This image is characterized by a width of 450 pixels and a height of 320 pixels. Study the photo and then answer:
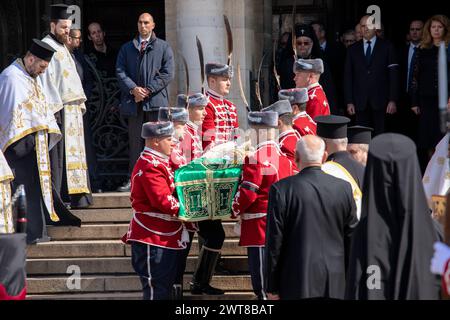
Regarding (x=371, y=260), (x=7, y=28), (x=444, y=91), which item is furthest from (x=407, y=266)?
(x=7, y=28)

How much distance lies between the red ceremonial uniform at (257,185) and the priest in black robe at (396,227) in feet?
8.74

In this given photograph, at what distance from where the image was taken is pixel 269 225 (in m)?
8.61

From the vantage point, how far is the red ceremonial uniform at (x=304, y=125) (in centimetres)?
1145

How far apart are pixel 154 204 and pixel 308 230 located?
189 centimetres

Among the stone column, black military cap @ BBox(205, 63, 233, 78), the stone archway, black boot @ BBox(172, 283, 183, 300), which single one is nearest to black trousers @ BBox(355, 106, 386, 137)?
the stone column

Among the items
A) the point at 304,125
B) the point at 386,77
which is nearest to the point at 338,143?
the point at 304,125

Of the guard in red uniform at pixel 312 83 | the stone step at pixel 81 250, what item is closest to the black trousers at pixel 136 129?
the stone step at pixel 81 250

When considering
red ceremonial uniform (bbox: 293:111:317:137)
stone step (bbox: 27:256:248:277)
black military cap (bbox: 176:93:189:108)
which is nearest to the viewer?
black military cap (bbox: 176:93:189:108)

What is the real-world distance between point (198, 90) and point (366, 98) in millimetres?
1850

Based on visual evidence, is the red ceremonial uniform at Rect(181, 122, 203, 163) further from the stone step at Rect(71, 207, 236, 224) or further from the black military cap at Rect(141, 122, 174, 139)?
the stone step at Rect(71, 207, 236, 224)

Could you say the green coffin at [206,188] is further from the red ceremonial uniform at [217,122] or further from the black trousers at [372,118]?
the black trousers at [372,118]

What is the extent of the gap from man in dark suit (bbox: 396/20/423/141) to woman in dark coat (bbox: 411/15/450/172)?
0.51ft

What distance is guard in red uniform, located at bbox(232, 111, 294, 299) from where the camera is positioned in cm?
1012
